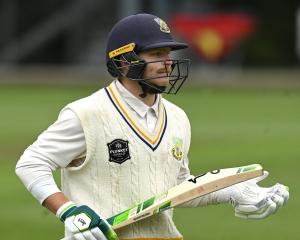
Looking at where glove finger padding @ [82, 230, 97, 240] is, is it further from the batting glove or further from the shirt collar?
the shirt collar

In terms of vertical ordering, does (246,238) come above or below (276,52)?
above

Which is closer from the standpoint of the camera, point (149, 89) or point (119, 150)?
point (119, 150)

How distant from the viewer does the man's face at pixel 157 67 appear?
591cm

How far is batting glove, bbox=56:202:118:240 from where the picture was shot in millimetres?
5379

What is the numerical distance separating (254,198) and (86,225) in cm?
101

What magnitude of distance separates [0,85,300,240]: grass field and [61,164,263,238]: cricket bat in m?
4.54

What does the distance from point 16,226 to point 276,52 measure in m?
33.2

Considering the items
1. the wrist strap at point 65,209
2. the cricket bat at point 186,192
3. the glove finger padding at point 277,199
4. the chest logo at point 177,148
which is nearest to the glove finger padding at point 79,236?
the wrist strap at point 65,209

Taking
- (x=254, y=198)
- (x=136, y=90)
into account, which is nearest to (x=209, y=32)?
(x=136, y=90)

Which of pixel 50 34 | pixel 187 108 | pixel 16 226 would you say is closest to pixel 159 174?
pixel 16 226

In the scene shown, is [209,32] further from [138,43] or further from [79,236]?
[79,236]

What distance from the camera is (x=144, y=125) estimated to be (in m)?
5.96

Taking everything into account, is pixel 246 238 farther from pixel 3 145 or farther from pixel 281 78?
pixel 281 78

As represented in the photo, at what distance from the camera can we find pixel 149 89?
5.97 m
